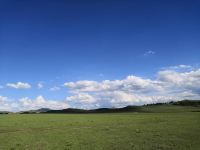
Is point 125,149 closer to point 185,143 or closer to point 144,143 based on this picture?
point 144,143

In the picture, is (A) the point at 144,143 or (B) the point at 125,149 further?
(A) the point at 144,143

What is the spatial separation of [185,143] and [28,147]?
15.3m

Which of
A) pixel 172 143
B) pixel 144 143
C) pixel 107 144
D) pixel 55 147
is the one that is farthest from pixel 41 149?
pixel 172 143

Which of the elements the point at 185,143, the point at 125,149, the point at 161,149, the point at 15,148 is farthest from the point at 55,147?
the point at 185,143

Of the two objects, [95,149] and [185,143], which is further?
[185,143]

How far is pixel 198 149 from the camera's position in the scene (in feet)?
89.6

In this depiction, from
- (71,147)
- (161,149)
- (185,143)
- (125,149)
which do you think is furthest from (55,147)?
(185,143)

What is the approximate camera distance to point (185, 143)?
3152 cm

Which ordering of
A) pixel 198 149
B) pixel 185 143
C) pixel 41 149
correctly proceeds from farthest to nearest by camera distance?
pixel 185 143 < pixel 41 149 < pixel 198 149

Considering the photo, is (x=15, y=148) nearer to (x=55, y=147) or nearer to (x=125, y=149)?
(x=55, y=147)

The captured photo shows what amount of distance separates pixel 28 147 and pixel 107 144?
7.72 meters

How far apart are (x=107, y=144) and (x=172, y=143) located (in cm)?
644

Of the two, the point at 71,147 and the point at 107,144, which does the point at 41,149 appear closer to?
the point at 71,147

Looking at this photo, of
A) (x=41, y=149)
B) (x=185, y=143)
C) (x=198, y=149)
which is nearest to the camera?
(x=198, y=149)
